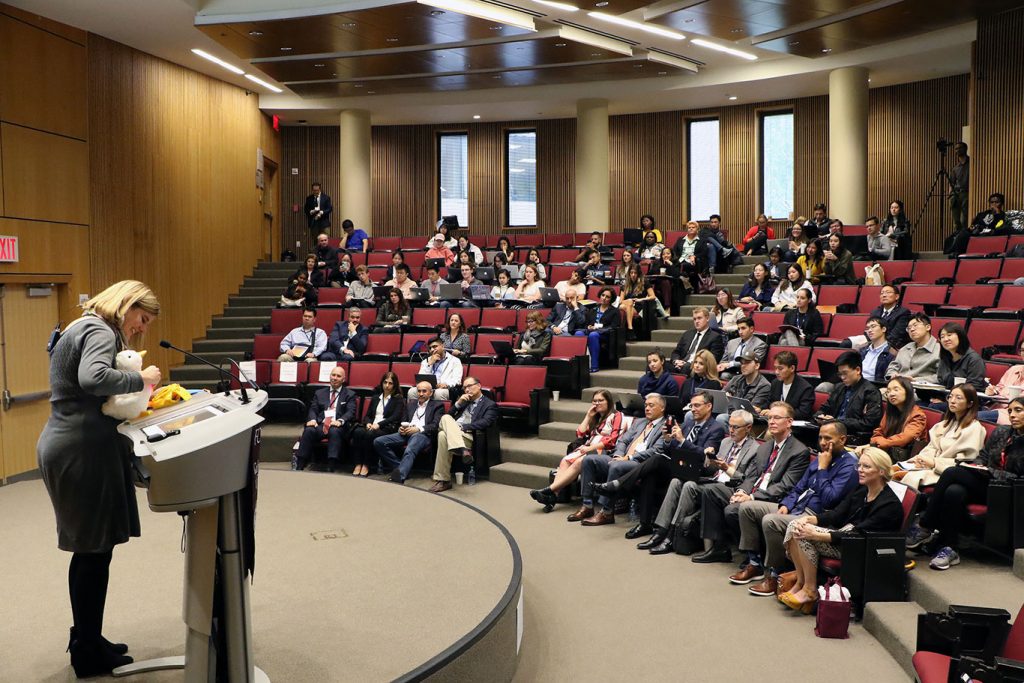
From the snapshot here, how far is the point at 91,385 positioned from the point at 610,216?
47.4 feet

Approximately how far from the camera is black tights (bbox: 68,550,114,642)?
2729mm

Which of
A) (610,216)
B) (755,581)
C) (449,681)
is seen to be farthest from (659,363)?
(610,216)

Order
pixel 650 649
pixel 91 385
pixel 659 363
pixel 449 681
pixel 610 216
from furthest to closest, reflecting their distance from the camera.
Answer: pixel 610 216 → pixel 659 363 → pixel 650 649 → pixel 449 681 → pixel 91 385

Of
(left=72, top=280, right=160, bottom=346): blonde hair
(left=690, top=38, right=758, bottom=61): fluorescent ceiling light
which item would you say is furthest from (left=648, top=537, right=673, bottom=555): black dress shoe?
(left=690, top=38, right=758, bottom=61): fluorescent ceiling light

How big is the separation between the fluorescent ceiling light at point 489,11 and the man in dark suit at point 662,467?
543 cm

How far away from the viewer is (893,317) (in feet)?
24.5

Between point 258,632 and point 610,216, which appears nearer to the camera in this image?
point 258,632

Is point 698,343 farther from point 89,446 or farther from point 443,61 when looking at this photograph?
point 89,446

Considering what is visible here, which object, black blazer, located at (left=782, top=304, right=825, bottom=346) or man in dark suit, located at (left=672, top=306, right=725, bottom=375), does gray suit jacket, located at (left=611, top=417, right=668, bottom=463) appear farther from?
black blazer, located at (left=782, top=304, right=825, bottom=346)

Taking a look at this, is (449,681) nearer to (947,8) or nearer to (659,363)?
(659,363)

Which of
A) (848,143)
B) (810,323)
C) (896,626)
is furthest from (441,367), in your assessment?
(848,143)

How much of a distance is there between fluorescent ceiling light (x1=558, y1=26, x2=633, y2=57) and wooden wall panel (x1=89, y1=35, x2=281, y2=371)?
4.93m

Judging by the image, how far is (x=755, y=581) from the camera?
5.10 m

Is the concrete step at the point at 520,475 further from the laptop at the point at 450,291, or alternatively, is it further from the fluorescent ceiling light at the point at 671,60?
the fluorescent ceiling light at the point at 671,60
